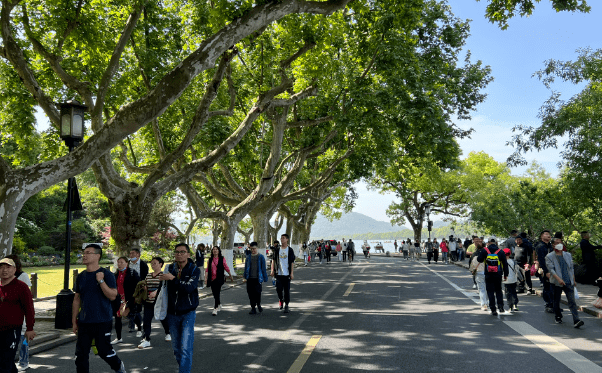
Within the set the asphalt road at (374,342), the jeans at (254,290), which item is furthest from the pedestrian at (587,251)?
the jeans at (254,290)

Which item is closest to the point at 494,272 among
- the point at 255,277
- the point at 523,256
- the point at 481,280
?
the point at 481,280

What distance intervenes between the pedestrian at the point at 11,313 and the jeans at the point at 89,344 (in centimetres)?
55

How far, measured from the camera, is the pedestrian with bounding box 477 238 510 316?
10.1 meters

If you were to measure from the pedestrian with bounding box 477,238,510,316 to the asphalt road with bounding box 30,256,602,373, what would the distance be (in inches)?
15.0

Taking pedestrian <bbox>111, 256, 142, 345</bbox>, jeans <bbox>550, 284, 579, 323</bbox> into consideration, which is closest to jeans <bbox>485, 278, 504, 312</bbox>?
jeans <bbox>550, 284, 579, 323</bbox>

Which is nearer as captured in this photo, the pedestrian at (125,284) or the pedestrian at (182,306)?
the pedestrian at (182,306)

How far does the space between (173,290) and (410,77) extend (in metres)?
12.3

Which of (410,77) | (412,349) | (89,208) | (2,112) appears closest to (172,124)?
(2,112)

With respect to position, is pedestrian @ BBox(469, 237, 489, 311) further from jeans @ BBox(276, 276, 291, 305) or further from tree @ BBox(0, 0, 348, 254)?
tree @ BBox(0, 0, 348, 254)

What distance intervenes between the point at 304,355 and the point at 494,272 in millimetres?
5570

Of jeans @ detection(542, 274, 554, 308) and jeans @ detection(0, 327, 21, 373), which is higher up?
jeans @ detection(0, 327, 21, 373)

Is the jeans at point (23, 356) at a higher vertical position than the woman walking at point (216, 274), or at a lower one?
lower

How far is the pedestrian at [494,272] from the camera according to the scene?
10.1 m

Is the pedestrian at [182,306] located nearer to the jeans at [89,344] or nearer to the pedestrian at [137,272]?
the jeans at [89,344]
